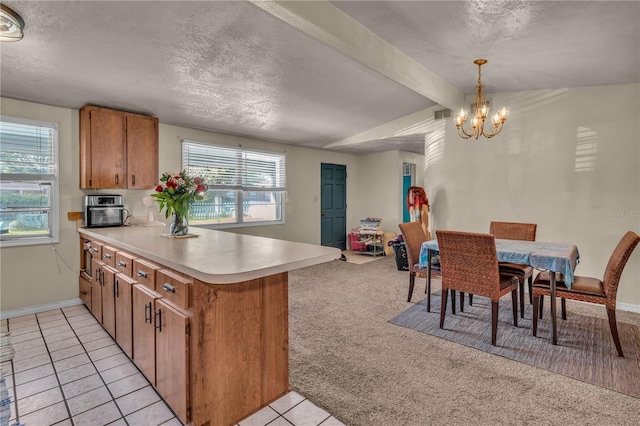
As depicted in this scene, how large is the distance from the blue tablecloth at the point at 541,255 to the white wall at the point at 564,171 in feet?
3.79

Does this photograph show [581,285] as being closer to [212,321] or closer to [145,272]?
[212,321]

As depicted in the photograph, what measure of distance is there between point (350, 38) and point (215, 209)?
3.40m

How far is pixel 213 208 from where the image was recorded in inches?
201

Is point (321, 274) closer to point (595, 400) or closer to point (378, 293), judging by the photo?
point (378, 293)

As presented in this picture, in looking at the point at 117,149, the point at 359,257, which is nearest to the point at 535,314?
the point at 359,257

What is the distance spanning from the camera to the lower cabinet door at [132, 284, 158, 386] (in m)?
2.02

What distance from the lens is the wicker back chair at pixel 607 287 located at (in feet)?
8.14

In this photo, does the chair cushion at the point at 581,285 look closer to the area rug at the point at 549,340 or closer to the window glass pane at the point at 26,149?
the area rug at the point at 549,340

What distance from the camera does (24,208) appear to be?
137 inches

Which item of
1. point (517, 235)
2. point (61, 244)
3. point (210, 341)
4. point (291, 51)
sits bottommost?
point (210, 341)

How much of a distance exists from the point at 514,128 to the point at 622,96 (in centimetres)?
110

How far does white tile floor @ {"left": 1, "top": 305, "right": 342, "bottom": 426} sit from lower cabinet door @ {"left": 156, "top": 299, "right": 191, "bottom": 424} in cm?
14

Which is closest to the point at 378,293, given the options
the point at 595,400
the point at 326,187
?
the point at 595,400

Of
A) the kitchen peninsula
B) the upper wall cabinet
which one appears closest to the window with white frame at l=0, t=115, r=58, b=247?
the upper wall cabinet
